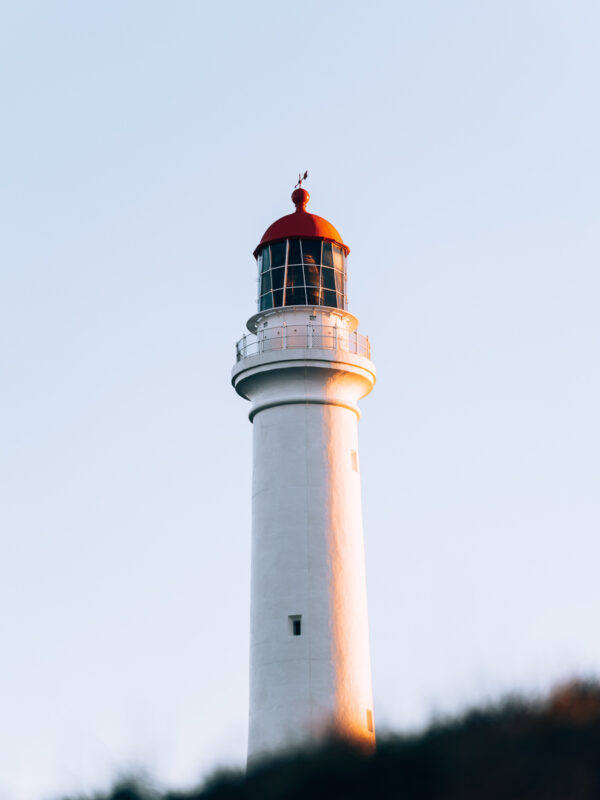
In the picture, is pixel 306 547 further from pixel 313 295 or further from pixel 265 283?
pixel 265 283

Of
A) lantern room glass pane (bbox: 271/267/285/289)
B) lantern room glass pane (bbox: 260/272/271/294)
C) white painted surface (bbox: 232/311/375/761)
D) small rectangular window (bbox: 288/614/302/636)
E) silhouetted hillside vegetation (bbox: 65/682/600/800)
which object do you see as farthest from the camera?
lantern room glass pane (bbox: 260/272/271/294)

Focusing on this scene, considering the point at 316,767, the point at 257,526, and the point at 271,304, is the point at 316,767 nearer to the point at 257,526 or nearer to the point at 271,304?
the point at 257,526

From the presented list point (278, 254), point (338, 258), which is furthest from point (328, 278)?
point (278, 254)

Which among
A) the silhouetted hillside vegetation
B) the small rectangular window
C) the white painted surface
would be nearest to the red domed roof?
the white painted surface

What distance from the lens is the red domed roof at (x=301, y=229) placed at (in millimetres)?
25984

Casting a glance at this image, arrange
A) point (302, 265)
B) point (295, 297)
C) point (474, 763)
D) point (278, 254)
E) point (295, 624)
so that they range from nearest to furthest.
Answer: point (474, 763), point (295, 624), point (295, 297), point (302, 265), point (278, 254)

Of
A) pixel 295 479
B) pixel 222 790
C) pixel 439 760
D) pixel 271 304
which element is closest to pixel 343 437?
pixel 295 479

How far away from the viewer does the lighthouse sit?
23.0 meters

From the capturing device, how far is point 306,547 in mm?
23781

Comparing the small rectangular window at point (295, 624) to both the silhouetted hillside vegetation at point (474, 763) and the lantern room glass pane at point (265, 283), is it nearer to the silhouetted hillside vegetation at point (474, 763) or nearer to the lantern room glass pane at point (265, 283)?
the silhouetted hillside vegetation at point (474, 763)

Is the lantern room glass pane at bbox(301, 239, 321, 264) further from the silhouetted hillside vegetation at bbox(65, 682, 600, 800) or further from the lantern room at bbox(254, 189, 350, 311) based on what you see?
the silhouetted hillside vegetation at bbox(65, 682, 600, 800)

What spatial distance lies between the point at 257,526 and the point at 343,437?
8.75 ft

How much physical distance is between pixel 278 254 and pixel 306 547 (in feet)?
22.2

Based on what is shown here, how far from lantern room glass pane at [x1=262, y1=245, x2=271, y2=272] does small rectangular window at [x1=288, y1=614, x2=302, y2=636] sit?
798 centimetres
